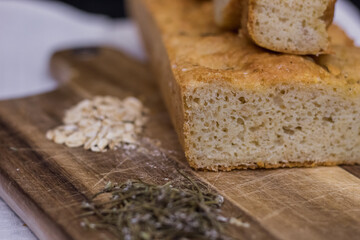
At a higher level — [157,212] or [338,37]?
[338,37]

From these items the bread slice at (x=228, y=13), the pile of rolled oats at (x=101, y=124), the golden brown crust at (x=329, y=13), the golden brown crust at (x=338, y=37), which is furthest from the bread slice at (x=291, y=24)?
the pile of rolled oats at (x=101, y=124)

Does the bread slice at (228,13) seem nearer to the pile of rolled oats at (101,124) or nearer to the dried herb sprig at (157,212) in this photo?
the pile of rolled oats at (101,124)

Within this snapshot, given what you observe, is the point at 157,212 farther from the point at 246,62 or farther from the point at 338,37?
the point at 338,37

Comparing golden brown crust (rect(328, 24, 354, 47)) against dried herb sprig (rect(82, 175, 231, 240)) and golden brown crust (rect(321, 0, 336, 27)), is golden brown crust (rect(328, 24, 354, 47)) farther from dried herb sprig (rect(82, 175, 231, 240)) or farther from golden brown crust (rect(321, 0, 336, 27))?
dried herb sprig (rect(82, 175, 231, 240))

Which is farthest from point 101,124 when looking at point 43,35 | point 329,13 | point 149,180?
point 43,35

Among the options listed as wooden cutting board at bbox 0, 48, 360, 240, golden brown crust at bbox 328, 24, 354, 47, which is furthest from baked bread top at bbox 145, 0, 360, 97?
wooden cutting board at bbox 0, 48, 360, 240
